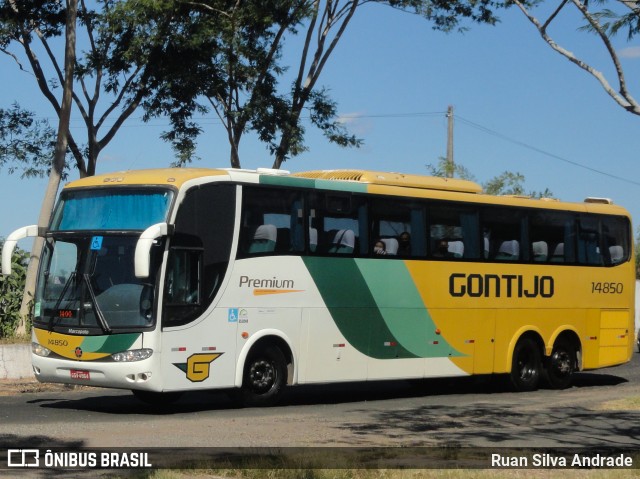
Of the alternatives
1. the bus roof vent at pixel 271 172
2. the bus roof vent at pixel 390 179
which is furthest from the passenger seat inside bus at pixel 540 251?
the bus roof vent at pixel 271 172

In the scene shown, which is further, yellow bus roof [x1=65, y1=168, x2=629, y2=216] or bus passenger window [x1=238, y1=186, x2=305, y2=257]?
bus passenger window [x1=238, y1=186, x2=305, y2=257]

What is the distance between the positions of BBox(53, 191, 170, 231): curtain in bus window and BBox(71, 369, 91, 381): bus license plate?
2.00m

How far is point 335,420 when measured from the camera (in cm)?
1569

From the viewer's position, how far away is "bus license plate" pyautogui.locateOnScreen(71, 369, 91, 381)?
1630 centimetres

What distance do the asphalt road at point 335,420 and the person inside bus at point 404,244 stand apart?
247 cm

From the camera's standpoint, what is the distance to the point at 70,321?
1655cm

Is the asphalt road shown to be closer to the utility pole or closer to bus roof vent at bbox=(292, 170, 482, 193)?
bus roof vent at bbox=(292, 170, 482, 193)

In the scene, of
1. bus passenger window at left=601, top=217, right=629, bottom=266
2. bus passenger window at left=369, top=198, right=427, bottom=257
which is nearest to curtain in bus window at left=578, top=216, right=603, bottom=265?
bus passenger window at left=601, top=217, right=629, bottom=266

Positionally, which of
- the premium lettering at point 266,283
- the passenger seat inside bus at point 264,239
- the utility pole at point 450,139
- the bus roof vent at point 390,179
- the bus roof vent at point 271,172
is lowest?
the premium lettering at point 266,283

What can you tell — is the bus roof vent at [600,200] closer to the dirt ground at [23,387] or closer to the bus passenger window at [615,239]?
the bus passenger window at [615,239]

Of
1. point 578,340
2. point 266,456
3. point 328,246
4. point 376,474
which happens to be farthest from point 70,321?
point 578,340

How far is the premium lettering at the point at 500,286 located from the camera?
69.4 ft

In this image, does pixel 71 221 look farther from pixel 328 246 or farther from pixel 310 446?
pixel 310 446

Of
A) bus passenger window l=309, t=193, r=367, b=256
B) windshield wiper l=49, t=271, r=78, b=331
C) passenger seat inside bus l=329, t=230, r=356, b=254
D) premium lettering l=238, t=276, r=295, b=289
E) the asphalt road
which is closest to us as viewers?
the asphalt road
